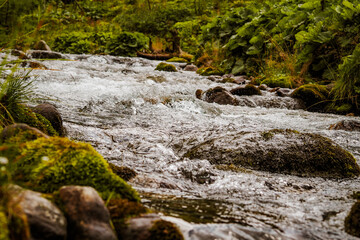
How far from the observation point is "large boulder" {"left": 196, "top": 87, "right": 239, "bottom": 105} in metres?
6.32

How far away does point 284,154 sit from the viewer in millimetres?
2805

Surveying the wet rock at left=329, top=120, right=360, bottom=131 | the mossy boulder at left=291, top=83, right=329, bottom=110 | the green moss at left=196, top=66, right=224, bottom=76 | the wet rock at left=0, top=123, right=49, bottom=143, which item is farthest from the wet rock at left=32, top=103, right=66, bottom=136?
the green moss at left=196, top=66, right=224, bottom=76

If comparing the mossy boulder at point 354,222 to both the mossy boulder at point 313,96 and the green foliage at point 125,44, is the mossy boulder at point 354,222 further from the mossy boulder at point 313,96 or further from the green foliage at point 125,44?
the green foliage at point 125,44

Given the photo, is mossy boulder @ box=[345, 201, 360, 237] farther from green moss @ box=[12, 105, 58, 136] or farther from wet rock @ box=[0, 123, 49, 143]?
green moss @ box=[12, 105, 58, 136]

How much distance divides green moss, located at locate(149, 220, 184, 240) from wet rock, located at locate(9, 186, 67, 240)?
1.12 feet

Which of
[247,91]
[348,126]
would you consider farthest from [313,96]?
[348,126]

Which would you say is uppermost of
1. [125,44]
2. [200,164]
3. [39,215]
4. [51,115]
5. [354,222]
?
[125,44]

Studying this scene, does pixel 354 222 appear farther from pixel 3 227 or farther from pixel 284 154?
pixel 3 227

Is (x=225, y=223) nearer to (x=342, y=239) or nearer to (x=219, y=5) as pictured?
(x=342, y=239)

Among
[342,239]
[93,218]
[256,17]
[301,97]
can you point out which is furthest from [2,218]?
[256,17]

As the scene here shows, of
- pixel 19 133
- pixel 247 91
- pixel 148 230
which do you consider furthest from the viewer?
pixel 247 91

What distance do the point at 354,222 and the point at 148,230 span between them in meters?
1.08

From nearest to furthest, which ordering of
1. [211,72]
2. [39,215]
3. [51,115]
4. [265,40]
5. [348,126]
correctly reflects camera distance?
1. [39,215]
2. [51,115]
3. [348,126]
4. [265,40]
5. [211,72]

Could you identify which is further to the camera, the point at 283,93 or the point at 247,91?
the point at 247,91
